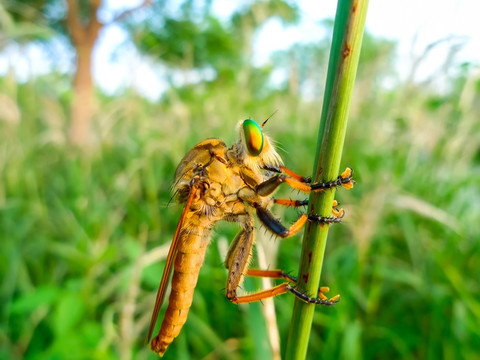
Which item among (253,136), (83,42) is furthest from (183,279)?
(83,42)

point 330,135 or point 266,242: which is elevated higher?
point 330,135

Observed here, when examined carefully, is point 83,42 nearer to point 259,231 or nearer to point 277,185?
point 259,231

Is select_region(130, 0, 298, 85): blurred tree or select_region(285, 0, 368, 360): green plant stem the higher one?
select_region(130, 0, 298, 85): blurred tree

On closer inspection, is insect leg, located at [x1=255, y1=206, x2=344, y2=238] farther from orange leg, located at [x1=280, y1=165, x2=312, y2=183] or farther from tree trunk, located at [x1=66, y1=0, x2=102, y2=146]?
tree trunk, located at [x1=66, y1=0, x2=102, y2=146]

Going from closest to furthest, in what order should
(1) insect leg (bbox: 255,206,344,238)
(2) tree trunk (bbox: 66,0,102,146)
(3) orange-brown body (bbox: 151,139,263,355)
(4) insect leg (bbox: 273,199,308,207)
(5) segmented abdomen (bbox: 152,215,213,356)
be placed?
(1) insect leg (bbox: 255,206,344,238), (4) insect leg (bbox: 273,199,308,207), (5) segmented abdomen (bbox: 152,215,213,356), (3) orange-brown body (bbox: 151,139,263,355), (2) tree trunk (bbox: 66,0,102,146)

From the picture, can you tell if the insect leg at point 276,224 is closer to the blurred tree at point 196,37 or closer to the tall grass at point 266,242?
the tall grass at point 266,242

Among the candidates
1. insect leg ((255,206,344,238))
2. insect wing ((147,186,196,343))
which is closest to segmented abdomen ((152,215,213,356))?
insect wing ((147,186,196,343))

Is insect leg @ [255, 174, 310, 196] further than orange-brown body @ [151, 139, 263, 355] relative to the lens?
No
